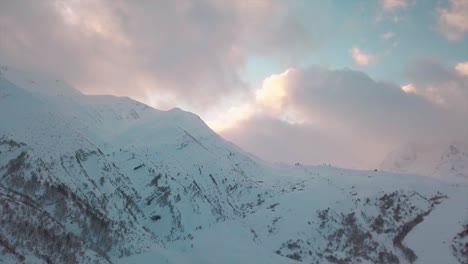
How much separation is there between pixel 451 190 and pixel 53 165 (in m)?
61.0

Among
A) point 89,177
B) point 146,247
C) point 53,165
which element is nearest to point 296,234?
point 146,247

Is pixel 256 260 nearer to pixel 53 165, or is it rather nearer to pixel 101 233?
pixel 101 233

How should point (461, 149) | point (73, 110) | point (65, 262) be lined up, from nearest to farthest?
point (65, 262) → point (73, 110) → point (461, 149)

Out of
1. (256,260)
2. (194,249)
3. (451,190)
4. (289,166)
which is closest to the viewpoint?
(256,260)

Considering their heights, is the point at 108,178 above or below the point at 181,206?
above

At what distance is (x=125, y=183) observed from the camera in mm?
73562

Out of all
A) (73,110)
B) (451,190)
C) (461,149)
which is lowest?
(451,190)

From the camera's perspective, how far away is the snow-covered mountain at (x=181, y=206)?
50.3 metres

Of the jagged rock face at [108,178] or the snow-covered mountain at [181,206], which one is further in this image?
the jagged rock face at [108,178]

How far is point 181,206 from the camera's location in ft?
239

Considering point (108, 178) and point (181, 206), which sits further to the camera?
point (181, 206)

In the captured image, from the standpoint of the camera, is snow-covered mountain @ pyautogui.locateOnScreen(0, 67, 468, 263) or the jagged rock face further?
the jagged rock face

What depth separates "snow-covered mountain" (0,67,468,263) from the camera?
50312mm

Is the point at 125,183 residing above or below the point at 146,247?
above
